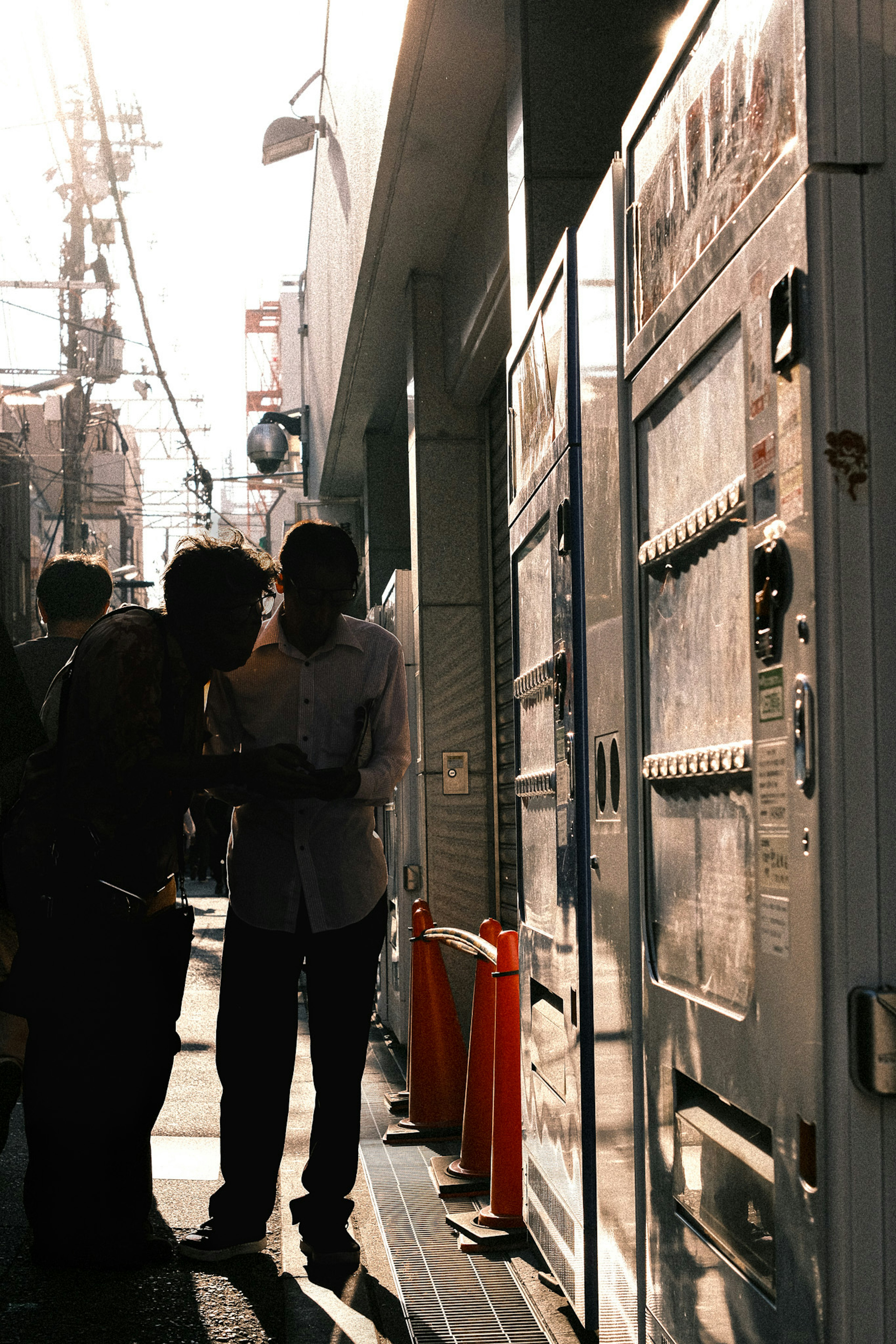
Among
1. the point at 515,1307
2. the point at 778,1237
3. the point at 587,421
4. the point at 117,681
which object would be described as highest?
the point at 587,421

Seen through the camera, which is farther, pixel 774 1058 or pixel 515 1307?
pixel 515 1307

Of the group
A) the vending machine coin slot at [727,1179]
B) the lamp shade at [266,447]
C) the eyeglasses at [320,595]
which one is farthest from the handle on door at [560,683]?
the lamp shade at [266,447]

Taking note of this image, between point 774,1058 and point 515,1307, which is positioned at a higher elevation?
point 774,1058

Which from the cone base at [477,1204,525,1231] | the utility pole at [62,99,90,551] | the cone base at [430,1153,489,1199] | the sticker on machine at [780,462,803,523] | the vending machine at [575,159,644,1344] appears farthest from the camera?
the utility pole at [62,99,90,551]

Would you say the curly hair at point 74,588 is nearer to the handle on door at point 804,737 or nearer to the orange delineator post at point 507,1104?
the orange delineator post at point 507,1104

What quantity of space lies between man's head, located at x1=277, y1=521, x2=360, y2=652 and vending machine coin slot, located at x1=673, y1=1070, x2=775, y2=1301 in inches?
80.1

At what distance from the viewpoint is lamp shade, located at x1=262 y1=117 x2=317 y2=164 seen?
12406mm

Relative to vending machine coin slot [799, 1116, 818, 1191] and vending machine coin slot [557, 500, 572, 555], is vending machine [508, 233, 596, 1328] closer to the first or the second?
vending machine coin slot [557, 500, 572, 555]

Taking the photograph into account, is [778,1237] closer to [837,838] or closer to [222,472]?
[837,838]

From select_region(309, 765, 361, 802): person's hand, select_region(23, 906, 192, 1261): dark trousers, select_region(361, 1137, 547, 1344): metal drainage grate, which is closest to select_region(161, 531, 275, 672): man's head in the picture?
select_region(309, 765, 361, 802): person's hand

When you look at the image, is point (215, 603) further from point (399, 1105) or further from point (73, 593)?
point (399, 1105)

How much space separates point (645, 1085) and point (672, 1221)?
258mm

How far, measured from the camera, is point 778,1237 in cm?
174

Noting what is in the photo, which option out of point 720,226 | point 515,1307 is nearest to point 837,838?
point 720,226
